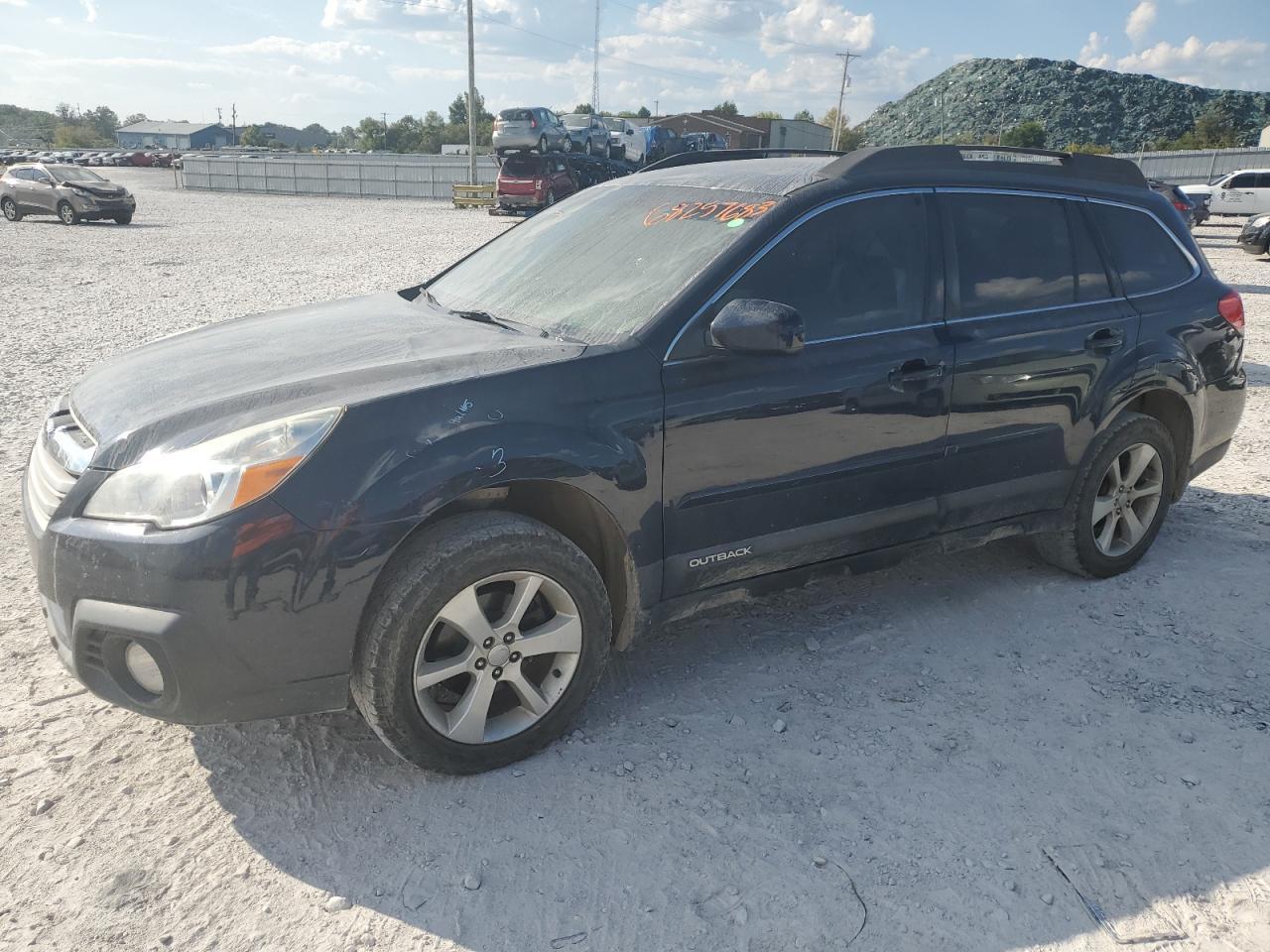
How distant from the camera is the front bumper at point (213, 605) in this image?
2.47 m

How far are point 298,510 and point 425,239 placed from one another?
1950 centimetres

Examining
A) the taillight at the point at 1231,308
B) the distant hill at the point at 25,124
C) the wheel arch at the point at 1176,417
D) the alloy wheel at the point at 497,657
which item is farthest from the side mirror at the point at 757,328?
the distant hill at the point at 25,124

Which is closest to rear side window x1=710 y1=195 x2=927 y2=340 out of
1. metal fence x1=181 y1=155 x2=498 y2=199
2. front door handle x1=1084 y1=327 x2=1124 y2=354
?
front door handle x1=1084 y1=327 x2=1124 y2=354

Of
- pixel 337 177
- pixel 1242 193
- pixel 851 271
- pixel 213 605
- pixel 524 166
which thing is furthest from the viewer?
pixel 337 177

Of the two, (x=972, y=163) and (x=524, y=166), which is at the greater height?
(x=524, y=166)

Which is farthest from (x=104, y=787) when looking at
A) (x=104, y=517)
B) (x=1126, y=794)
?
(x=1126, y=794)

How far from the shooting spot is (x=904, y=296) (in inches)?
144

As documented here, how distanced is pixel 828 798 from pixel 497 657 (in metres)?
1.07

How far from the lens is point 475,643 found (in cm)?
284

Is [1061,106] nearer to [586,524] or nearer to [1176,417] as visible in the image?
[1176,417]

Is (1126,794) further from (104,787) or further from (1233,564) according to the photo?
(104,787)

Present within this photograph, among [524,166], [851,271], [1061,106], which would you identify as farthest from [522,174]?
[1061,106]

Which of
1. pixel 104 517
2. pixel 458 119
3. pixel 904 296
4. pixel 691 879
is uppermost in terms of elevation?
pixel 458 119

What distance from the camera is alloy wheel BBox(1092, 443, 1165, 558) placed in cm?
441
